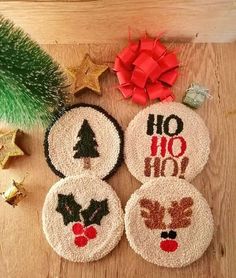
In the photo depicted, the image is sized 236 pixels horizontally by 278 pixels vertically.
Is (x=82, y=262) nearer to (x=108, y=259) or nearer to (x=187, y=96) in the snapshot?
(x=108, y=259)

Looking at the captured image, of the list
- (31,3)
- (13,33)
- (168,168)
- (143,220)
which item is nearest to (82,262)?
(143,220)

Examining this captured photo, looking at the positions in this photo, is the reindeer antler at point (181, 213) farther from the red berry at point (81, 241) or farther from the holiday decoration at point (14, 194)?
the holiday decoration at point (14, 194)

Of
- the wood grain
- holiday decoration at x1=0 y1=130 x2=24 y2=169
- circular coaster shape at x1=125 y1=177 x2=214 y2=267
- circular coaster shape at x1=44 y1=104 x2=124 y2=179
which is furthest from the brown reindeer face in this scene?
the wood grain

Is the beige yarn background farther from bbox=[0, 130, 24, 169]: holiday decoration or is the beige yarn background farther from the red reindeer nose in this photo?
the red reindeer nose

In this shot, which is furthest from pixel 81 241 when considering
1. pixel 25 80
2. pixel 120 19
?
pixel 120 19

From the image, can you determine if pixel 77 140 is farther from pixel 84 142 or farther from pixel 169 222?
pixel 169 222
